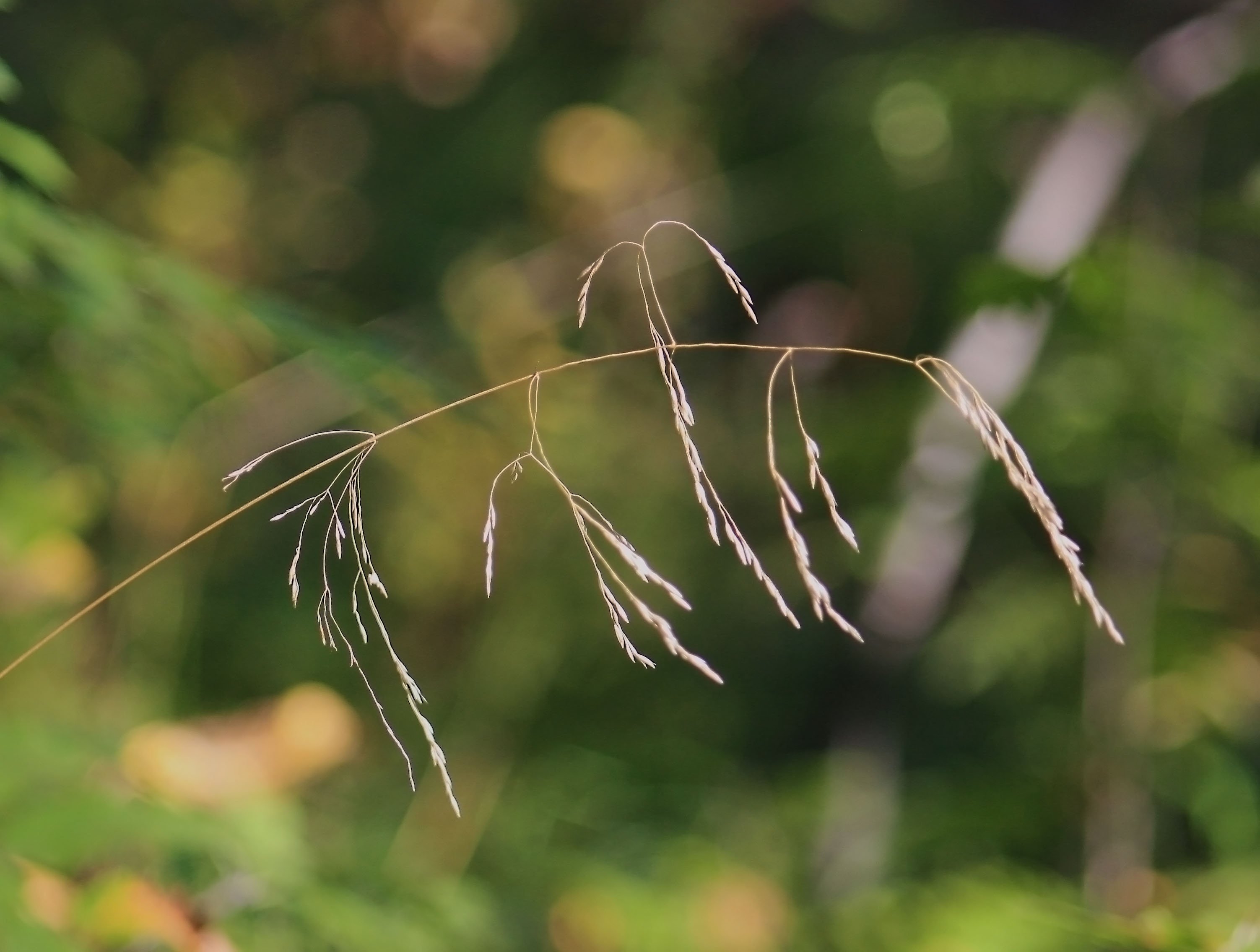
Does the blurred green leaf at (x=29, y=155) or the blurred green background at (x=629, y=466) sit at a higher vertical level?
the blurred green leaf at (x=29, y=155)

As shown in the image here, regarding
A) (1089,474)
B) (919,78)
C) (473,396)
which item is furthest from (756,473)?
(473,396)

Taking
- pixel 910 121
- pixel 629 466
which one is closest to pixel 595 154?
pixel 629 466

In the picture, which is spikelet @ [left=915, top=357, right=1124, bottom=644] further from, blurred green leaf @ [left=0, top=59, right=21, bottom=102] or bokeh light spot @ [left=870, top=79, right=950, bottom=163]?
bokeh light spot @ [left=870, top=79, right=950, bottom=163]

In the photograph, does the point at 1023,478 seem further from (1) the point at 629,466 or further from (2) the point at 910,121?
(1) the point at 629,466

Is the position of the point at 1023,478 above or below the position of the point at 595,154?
above

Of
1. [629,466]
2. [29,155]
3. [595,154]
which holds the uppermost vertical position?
[29,155]

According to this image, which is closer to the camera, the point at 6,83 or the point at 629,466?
the point at 6,83

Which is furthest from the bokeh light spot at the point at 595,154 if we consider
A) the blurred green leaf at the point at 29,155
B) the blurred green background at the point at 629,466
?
the blurred green leaf at the point at 29,155

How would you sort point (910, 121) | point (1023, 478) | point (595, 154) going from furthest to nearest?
point (595, 154), point (910, 121), point (1023, 478)

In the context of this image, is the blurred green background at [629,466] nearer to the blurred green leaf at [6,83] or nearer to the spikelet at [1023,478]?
the blurred green leaf at [6,83]

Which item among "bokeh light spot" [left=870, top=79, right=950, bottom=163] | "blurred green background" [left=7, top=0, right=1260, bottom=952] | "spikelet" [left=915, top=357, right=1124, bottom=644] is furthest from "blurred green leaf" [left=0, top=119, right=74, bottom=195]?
"bokeh light spot" [left=870, top=79, right=950, bottom=163]

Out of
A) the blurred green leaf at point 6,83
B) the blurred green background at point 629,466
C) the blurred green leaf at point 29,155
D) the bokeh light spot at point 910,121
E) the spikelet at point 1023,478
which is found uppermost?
the blurred green leaf at point 6,83
